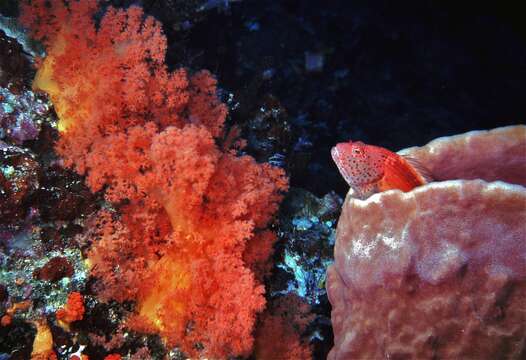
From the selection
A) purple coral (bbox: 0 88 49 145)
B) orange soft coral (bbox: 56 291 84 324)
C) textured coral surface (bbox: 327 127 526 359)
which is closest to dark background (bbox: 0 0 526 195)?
purple coral (bbox: 0 88 49 145)

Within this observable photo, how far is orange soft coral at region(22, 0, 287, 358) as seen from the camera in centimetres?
259

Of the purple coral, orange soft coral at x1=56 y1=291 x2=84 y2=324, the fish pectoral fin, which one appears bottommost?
orange soft coral at x1=56 y1=291 x2=84 y2=324

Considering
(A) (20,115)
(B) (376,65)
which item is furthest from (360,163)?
(B) (376,65)

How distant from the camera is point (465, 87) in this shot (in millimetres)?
8688

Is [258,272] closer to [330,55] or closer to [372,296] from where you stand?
[372,296]

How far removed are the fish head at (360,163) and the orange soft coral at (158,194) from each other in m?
0.71

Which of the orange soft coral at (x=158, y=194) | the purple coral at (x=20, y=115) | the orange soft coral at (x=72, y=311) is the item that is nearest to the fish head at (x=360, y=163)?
the orange soft coral at (x=158, y=194)

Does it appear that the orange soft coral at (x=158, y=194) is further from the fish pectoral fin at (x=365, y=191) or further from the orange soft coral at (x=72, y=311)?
the fish pectoral fin at (x=365, y=191)

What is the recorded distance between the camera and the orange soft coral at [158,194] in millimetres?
2586

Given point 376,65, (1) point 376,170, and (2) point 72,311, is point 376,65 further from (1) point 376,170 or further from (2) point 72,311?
(2) point 72,311

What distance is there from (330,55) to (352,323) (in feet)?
21.7

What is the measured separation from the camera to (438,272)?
225 centimetres

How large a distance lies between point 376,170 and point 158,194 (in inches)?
66.3

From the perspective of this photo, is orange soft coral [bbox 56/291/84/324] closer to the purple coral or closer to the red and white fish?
the purple coral
